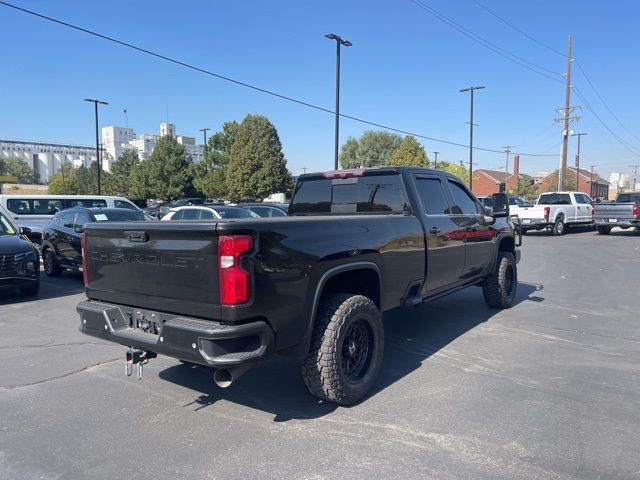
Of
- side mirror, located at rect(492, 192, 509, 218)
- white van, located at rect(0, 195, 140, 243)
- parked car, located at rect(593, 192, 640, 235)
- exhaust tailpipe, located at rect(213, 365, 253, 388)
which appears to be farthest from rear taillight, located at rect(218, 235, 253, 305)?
parked car, located at rect(593, 192, 640, 235)

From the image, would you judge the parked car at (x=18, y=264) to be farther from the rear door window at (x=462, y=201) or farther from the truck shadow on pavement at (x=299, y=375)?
the rear door window at (x=462, y=201)

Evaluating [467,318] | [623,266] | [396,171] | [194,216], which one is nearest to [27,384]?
[396,171]

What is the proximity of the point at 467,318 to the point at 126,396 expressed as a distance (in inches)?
186

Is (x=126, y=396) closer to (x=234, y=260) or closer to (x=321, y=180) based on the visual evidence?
(x=234, y=260)

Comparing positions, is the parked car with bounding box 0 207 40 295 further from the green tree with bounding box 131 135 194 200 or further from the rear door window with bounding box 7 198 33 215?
the green tree with bounding box 131 135 194 200

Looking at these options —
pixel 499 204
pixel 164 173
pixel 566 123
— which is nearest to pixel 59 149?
pixel 164 173

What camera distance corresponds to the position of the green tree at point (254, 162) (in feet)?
145

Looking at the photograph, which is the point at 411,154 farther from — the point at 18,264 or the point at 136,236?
the point at 136,236

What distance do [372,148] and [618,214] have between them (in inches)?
2161

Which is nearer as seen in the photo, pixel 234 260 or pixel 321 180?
pixel 234 260

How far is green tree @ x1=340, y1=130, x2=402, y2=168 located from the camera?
73.8 m

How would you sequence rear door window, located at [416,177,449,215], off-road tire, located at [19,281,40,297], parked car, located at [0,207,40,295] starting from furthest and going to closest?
off-road tire, located at [19,281,40,297], parked car, located at [0,207,40,295], rear door window, located at [416,177,449,215]

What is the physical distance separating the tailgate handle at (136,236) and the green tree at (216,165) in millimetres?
42842

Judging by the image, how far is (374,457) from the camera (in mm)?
3289
